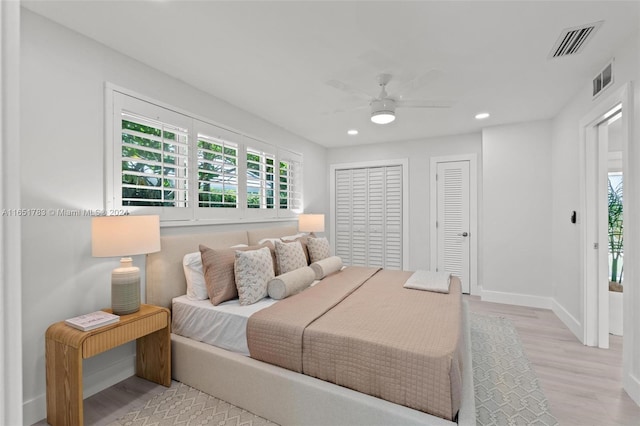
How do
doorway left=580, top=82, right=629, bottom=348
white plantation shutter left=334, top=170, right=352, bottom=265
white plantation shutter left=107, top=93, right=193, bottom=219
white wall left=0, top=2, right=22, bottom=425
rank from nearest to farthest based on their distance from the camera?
white wall left=0, top=2, right=22, bottom=425
white plantation shutter left=107, top=93, right=193, bottom=219
doorway left=580, top=82, right=629, bottom=348
white plantation shutter left=334, top=170, right=352, bottom=265

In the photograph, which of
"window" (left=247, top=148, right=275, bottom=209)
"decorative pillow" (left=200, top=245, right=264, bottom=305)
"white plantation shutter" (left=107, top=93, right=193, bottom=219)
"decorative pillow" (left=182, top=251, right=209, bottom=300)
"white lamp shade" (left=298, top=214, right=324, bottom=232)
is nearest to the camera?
"white plantation shutter" (left=107, top=93, right=193, bottom=219)

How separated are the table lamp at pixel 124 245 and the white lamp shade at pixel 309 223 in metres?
2.43

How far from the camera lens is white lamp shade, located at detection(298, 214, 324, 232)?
177 inches

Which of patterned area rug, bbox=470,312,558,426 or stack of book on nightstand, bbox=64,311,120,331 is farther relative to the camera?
patterned area rug, bbox=470,312,558,426

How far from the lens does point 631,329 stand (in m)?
2.24

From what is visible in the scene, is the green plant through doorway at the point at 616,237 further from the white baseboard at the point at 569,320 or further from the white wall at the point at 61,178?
the white wall at the point at 61,178

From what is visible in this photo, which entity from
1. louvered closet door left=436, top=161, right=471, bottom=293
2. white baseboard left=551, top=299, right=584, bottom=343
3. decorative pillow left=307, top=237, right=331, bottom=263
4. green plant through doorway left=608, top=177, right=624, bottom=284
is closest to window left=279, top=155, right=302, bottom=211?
decorative pillow left=307, top=237, right=331, bottom=263

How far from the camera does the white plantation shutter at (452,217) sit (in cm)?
479

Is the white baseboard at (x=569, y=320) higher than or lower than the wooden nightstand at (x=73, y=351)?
lower

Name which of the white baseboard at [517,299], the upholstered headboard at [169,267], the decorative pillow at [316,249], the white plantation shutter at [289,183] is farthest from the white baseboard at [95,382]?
the white baseboard at [517,299]

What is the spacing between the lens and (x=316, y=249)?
143 inches

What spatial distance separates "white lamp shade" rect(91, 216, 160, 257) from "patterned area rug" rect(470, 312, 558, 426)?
252 centimetres

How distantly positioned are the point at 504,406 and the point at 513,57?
8.48 ft

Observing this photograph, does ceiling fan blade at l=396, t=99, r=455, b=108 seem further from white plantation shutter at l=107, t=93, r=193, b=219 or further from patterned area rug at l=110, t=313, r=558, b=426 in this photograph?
patterned area rug at l=110, t=313, r=558, b=426
